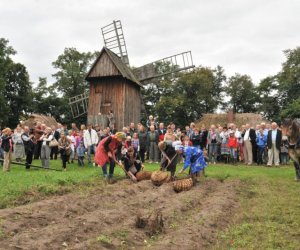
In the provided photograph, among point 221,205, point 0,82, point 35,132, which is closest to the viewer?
point 221,205

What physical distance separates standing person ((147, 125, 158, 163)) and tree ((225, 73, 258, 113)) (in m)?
44.5

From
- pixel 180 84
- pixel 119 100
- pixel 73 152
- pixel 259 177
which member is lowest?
pixel 259 177

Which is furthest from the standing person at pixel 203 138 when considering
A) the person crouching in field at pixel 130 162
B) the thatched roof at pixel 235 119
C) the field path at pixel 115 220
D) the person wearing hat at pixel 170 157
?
the thatched roof at pixel 235 119

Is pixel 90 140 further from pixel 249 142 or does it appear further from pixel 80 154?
pixel 249 142

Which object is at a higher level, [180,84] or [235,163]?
[180,84]

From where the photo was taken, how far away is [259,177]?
13680mm

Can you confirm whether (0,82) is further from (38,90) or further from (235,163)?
(235,163)

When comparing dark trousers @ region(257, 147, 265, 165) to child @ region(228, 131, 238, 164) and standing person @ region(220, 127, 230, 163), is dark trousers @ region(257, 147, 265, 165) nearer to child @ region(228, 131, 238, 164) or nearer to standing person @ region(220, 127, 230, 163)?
child @ region(228, 131, 238, 164)

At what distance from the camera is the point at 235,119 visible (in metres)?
46.2

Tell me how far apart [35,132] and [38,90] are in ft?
138

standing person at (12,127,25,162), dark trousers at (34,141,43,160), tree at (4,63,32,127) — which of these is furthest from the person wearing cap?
tree at (4,63,32,127)

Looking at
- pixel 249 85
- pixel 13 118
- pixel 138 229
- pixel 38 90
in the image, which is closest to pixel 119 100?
pixel 138 229

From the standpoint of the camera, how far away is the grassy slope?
6215 mm

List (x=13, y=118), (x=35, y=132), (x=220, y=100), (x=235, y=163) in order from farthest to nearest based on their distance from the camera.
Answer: (x=220, y=100), (x=13, y=118), (x=235, y=163), (x=35, y=132)
